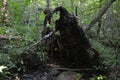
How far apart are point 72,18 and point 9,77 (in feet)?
9.75

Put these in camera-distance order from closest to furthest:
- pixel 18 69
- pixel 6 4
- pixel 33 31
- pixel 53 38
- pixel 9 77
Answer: pixel 9 77, pixel 18 69, pixel 53 38, pixel 33 31, pixel 6 4

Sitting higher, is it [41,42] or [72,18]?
[72,18]

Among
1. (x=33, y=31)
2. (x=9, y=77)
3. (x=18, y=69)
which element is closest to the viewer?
(x=9, y=77)

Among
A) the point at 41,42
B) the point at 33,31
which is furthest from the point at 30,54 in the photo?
the point at 33,31

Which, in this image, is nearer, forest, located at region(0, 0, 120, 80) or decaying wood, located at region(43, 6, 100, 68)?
forest, located at region(0, 0, 120, 80)

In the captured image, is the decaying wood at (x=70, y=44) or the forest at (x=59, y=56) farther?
the decaying wood at (x=70, y=44)

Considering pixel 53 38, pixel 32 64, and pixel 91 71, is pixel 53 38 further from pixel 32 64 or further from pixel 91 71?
pixel 91 71

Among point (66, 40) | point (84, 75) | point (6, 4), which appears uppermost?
point (6, 4)

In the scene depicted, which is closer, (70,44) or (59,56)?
(70,44)

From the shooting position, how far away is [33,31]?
10422 mm

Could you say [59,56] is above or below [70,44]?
below

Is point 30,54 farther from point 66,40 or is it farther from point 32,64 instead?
point 66,40

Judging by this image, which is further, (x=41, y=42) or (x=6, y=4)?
(x=6, y=4)

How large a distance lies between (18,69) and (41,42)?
1.72 m
